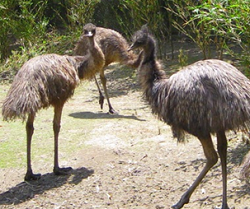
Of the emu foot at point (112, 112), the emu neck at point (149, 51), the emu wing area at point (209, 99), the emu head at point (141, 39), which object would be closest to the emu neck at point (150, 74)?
A: the emu neck at point (149, 51)

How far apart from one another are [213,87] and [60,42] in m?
7.68

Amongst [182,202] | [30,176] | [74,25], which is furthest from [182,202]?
[74,25]

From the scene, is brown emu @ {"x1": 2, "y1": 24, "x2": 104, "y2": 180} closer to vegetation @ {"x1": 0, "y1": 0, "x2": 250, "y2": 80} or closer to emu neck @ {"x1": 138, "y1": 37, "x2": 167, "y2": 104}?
emu neck @ {"x1": 138, "y1": 37, "x2": 167, "y2": 104}

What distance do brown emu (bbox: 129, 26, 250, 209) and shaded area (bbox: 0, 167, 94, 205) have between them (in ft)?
4.33

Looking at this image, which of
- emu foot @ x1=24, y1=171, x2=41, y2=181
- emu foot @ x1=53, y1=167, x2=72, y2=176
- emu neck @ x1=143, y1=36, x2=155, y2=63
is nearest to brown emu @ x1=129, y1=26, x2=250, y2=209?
emu neck @ x1=143, y1=36, x2=155, y2=63

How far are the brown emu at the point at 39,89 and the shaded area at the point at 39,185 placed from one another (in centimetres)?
8

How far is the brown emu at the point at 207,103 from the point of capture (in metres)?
4.13

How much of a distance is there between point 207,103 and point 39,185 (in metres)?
2.04

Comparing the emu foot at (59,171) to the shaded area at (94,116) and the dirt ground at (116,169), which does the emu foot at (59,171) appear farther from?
the shaded area at (94,116)

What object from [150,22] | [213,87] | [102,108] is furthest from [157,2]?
[213,87]

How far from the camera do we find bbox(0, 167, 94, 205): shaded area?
195 inches

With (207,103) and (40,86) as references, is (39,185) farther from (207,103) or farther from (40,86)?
(207,103)

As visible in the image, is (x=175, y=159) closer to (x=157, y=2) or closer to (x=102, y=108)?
(x=102, y=108)

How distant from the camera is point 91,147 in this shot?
6168 millimetres
